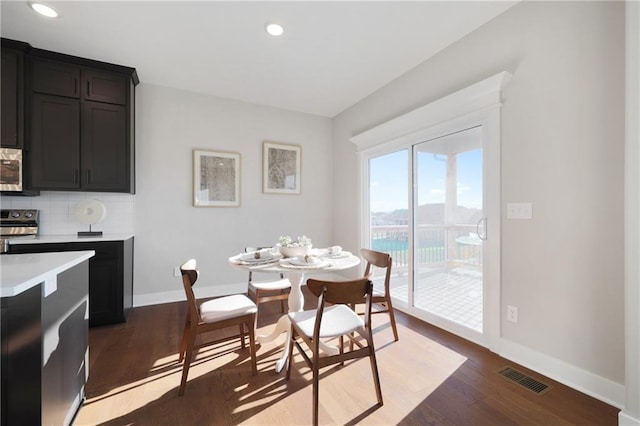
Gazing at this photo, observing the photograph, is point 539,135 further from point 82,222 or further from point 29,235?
point 29,235

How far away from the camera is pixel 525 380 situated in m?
1.89

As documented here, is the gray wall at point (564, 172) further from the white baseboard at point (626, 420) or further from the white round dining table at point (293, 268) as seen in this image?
the white round dining table at point (293, 268)

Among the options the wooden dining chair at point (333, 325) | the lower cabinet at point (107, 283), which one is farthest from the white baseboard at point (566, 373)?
the lower cabinet at point (107, 283)

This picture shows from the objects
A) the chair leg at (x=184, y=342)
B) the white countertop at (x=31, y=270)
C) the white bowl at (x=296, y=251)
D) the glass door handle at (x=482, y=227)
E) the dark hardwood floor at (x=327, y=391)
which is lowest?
the dark hardwood floor at (x=327, y=391)

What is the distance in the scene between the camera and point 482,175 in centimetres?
244

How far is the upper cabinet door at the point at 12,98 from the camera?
2.51 m

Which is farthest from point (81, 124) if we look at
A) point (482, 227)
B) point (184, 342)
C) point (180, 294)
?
Result: point (482, 227)

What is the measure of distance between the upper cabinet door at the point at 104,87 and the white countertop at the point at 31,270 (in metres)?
2.18

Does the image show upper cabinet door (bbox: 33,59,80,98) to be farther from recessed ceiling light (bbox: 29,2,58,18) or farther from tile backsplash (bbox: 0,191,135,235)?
tile backsplash (bbox: 0,191,135,235)

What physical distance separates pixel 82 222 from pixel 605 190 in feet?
14.9

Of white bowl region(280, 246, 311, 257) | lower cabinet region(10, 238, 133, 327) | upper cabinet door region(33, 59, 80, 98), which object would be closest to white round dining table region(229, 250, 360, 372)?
white bowl region(280, 246, 311, 257)

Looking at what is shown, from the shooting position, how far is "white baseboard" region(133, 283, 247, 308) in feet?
11.1

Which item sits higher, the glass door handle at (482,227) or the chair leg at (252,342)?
the glass door handle at (482,227)

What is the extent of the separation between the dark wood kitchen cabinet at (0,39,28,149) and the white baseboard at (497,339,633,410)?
4.72 meters
